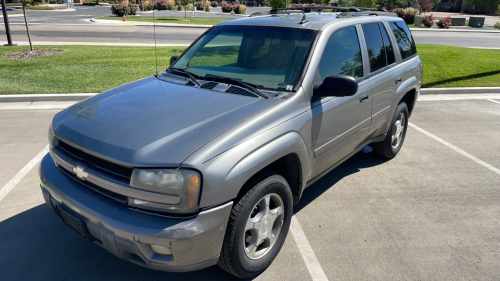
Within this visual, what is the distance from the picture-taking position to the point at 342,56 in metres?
3.86

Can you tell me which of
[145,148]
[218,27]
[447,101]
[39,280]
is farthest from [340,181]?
[447,101]

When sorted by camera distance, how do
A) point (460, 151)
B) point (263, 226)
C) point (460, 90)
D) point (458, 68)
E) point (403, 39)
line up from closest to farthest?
1. point (263, 226)
2. point (403, 39)
3. point (460, 151)
4. point (460, 90)
5. point (458, 68)

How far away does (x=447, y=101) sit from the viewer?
8.98 m

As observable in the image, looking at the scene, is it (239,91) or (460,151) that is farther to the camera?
(460,151)

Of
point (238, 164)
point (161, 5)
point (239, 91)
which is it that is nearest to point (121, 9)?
point (161, 5)

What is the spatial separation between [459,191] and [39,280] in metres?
4.43

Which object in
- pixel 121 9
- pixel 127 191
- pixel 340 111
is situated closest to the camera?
pixel 127 191

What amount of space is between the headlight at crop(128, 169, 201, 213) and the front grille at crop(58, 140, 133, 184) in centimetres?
12

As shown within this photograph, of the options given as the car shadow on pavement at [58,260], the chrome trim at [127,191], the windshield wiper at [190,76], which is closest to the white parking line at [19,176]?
the car shadow on pavement at [58,260]

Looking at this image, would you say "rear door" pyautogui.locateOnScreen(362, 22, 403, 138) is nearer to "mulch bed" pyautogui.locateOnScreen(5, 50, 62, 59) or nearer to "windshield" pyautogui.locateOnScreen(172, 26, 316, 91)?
"windshield" pyautogui.locateOnScreen(172, 26, 316, 91)

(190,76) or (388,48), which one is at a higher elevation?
(388,48)

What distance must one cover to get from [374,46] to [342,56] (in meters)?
0.78

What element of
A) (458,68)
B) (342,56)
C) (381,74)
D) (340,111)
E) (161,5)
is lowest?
(458,68)

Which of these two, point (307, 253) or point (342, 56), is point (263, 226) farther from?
point (342, 56)
